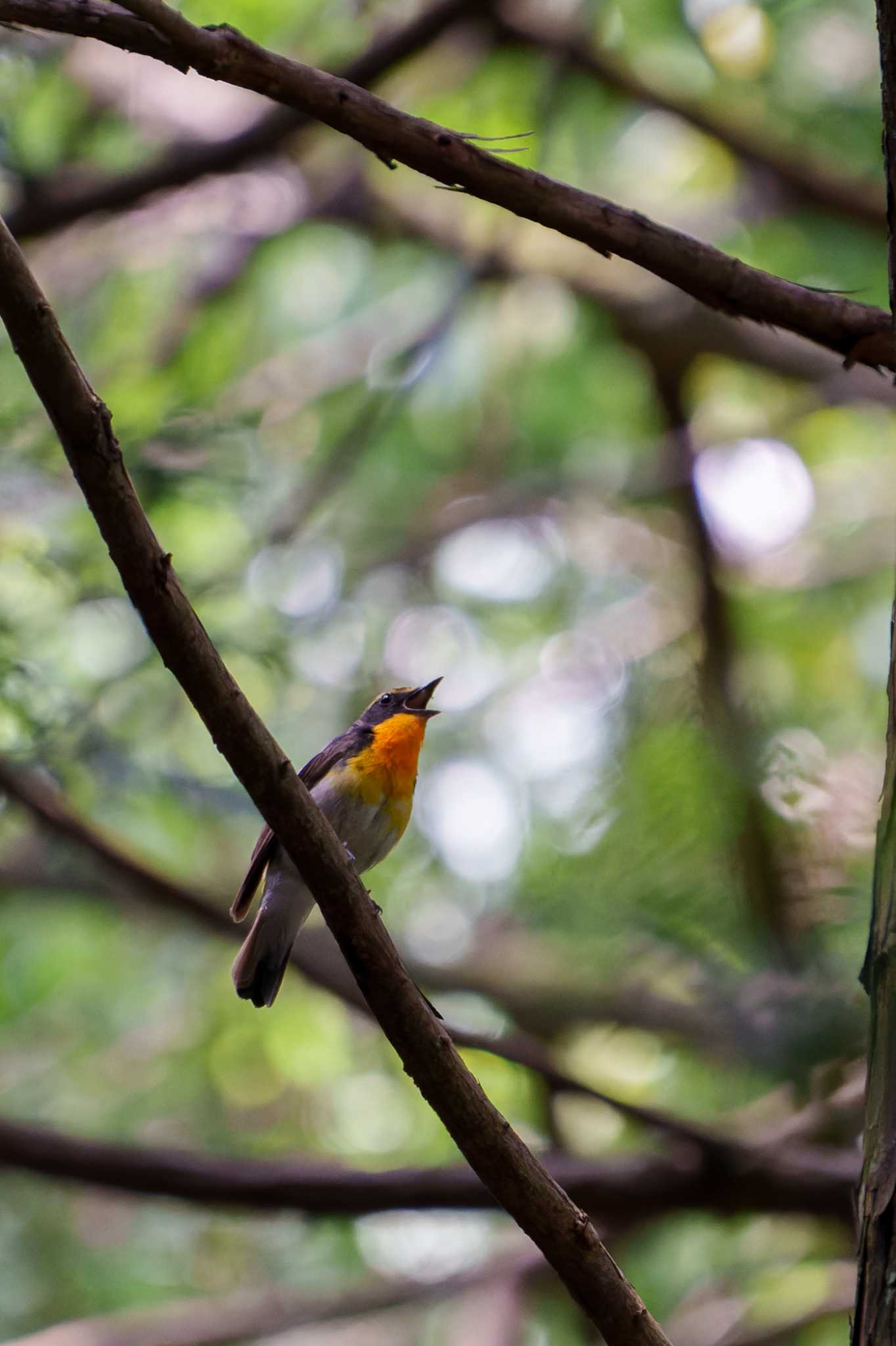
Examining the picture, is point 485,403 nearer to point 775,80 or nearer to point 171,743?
point 775,80

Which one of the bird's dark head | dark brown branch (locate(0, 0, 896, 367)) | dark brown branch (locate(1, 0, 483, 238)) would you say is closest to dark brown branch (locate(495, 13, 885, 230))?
dark brown branch (locate(1, 0, 483, 238))

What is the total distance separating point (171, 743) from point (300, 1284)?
3508 mm

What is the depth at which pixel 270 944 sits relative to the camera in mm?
4480

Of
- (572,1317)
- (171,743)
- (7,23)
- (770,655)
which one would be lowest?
(572,1317)

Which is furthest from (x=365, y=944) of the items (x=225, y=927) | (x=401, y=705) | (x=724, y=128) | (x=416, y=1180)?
(x=724, y=128)

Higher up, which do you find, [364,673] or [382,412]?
[382,412]

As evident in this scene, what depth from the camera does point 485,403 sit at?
9.82 metres

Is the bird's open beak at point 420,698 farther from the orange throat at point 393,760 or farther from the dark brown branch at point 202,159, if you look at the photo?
the dark brown branch at point 202,159

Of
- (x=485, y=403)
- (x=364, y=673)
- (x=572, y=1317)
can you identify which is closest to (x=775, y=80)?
(x=485, y=403)

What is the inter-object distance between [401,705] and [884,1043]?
3149mm

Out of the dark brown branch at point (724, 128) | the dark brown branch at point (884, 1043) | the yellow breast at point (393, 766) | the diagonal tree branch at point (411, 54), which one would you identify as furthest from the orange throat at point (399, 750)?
the dark brown branch at point (724, 128)

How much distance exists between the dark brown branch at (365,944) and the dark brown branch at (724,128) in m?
5.95

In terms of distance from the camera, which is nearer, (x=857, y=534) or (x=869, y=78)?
(x=869, y=78)

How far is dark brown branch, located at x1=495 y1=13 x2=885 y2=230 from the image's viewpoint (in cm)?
716
